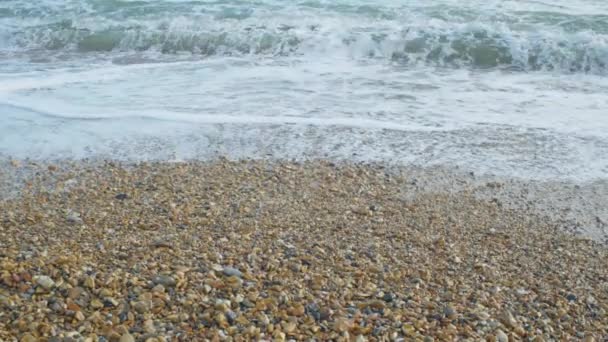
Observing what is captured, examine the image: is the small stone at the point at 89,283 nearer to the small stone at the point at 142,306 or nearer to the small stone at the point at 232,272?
the small stone at the point at 142,306

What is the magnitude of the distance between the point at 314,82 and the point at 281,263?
4955 mm

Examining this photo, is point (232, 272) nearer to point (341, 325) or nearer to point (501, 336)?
point (341, 325)

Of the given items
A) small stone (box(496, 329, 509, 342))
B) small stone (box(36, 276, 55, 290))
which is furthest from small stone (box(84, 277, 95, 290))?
small stone (box(496, 329, 509, 342))

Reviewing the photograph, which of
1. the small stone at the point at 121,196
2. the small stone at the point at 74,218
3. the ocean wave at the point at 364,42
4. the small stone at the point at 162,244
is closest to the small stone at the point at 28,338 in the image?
the small stone at the point at 162,244

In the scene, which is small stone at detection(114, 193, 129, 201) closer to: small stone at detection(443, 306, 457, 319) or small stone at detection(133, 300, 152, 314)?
small stone at detection(133, 300, 152, 314)


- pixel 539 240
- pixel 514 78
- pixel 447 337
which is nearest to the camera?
pixel 447 337

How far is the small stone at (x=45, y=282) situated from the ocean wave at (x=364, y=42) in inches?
290

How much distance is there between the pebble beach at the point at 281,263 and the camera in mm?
2998

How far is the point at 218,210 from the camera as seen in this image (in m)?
4.33

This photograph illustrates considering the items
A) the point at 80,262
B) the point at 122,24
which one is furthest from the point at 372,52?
the point at 80,262

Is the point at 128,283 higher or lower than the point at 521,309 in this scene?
higher

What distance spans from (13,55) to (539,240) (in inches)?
373

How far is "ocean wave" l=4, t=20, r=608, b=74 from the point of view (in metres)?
9.52

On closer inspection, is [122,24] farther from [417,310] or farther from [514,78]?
[417,310]
